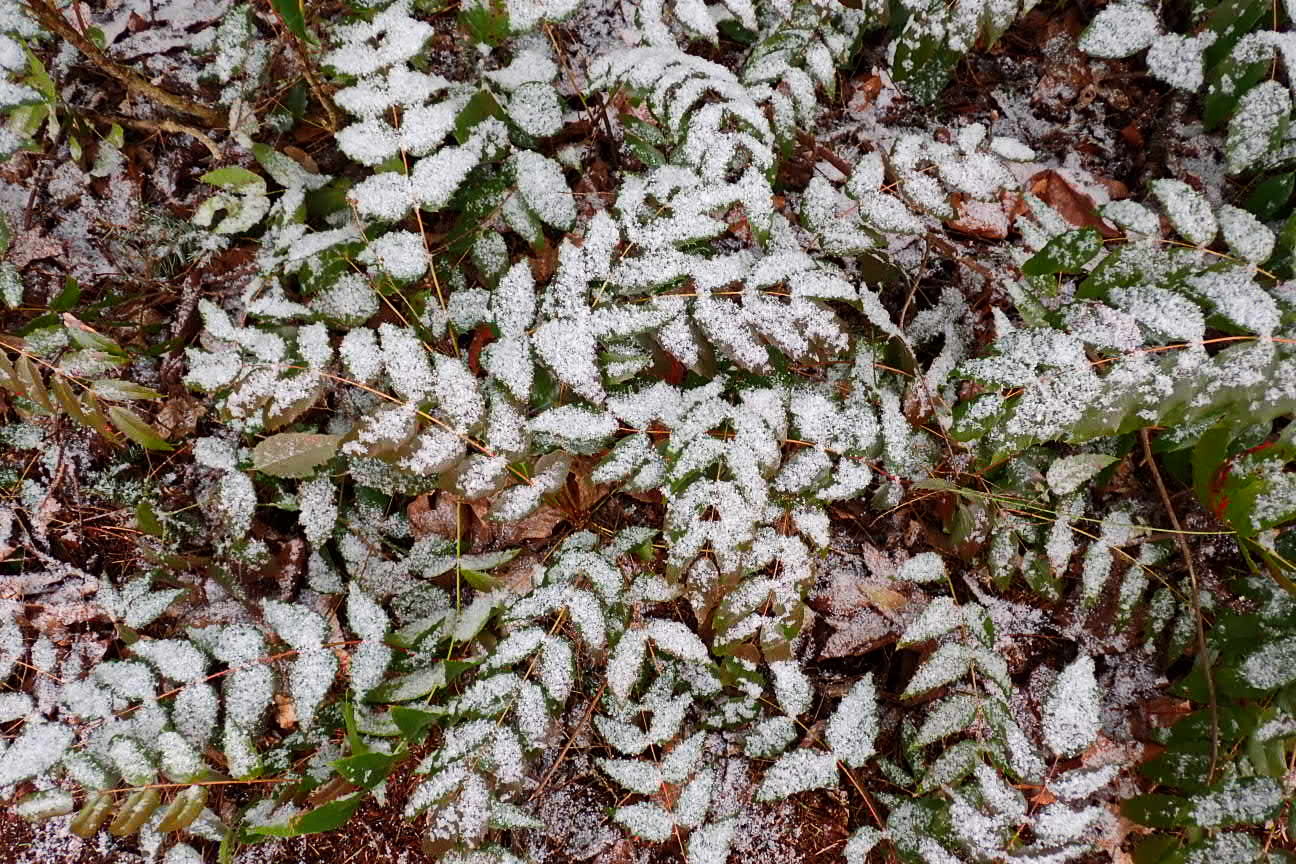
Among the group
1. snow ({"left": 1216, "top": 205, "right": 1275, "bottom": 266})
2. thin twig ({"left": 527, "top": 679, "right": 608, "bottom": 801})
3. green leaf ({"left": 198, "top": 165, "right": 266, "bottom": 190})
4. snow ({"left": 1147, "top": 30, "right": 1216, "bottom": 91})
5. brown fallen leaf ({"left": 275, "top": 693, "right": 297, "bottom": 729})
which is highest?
snow ({"left": 1147, "top": 30, "right": 1216, "bottom": 91})

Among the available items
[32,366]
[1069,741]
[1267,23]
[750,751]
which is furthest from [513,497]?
[1267,23]

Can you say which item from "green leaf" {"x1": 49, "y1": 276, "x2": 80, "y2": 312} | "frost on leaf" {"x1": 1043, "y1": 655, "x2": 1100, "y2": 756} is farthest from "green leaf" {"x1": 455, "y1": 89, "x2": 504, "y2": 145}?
"frost on leaf" {"x1": 1043, "y1": 655, "x2": 1100, "y2": 756}

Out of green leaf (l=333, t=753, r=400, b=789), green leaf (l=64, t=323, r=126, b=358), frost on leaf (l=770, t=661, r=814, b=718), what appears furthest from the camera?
frost on leaf (l=770, t=661, r=814, b=718)

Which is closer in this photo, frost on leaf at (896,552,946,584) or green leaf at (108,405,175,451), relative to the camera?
green leaf at (108,405,175,451)

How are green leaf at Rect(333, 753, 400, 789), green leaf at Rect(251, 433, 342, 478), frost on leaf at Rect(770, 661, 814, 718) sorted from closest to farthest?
green leaf at Rect(333, 753, 400, 789), green leaf at Rect(251, 433, 342, 478), frost on leaf at Rect(770, 661, 814, 718)

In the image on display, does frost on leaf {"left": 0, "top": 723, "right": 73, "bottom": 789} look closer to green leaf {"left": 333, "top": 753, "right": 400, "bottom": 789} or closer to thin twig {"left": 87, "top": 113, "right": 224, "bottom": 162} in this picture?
green leaf {"left": 333, "top": 753, "right": 400, "bottom": 789}
